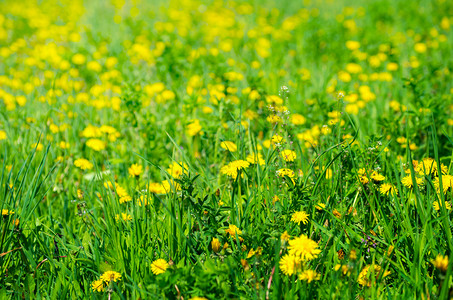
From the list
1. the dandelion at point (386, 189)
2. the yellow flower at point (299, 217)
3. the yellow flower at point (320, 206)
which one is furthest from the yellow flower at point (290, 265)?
the dandelion at point (386, 189)

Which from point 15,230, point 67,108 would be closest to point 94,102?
point 67,108

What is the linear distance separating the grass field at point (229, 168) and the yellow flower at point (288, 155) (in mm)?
14

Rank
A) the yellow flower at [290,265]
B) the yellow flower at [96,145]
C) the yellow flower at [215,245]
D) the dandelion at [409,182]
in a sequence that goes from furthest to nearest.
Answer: the yellow flower at [96,145], the dandelion at [409,182], the yellow flower at [215,245], the yellow flower at [290,265]

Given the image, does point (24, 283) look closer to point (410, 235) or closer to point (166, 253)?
point (166, 253)

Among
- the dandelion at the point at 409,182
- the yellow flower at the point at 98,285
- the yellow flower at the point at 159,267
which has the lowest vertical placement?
the yellow flower at the point at 98,285

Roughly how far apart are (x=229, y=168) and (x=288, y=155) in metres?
0.28

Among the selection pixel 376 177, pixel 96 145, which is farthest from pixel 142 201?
pixel 376 177

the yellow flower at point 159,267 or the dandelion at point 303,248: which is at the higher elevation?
the dandelion at point 303,248

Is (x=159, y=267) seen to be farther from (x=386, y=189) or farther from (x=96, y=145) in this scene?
(x=96, y=145)

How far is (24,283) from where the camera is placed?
158cm

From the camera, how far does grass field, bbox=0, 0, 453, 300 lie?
4.93ft

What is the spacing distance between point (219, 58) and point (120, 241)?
2.37 metres

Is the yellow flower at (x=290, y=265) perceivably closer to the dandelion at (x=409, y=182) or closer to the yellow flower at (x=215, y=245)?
the yellow flower at (x=215, y=245)

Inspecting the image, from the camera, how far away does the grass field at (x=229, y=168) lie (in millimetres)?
1502
